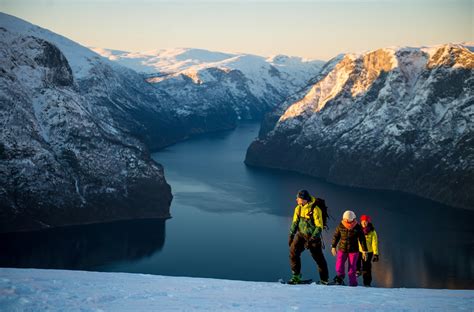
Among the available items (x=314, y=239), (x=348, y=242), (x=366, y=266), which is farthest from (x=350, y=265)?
(x=314, y=239)

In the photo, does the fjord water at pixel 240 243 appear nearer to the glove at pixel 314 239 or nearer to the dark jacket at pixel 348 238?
the dark jacket at pixel 348 238

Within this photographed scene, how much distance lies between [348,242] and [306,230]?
9.69 ft

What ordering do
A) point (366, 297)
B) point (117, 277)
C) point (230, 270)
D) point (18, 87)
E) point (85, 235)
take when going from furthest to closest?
point (18, 87), point (85, 235), point (230, 270), point (117, 277), point (366, 297)

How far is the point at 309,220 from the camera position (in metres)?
27.6

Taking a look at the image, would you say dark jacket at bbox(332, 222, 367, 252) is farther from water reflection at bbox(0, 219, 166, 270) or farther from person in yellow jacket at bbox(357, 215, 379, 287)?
water reflection at bbox(0, 219, 166, 270)

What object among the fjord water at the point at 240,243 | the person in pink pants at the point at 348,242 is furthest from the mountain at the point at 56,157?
the person in pink pants at the point at 348,242

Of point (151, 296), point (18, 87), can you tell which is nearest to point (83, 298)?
point (151, 296)

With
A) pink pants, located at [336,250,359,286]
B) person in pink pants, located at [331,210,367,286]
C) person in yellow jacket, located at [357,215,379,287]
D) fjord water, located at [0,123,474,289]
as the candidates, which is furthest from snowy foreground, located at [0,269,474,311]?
fjord water, located at [0,123,474,289]

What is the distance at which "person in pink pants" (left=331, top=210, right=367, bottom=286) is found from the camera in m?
29.2

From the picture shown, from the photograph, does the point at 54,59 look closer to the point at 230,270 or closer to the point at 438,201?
the point at 230,270

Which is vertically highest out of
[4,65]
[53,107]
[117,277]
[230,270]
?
[4,65]

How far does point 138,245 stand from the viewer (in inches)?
4855

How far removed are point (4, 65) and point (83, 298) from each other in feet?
518

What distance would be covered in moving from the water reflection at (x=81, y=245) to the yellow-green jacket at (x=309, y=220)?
85263 millimetres
